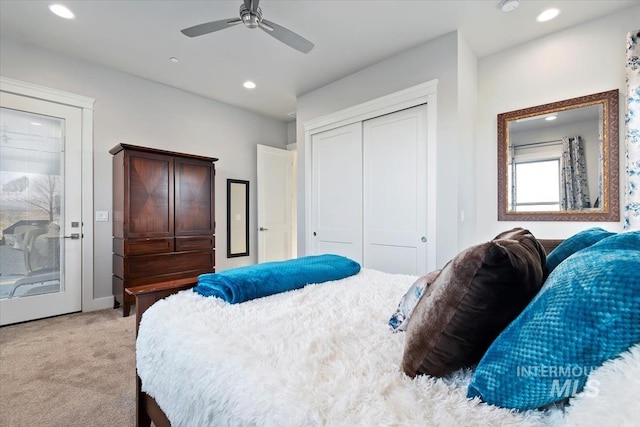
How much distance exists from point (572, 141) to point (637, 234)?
2.61 m

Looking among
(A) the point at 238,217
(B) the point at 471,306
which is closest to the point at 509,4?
(B) the point at 471,306

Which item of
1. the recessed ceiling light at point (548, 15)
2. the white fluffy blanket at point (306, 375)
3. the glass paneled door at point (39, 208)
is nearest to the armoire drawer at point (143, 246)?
the glass paneled door at point (39, 208)

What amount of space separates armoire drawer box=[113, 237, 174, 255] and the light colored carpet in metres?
0.73

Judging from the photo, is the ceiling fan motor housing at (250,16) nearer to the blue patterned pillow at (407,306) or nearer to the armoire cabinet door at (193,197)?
the armoire cabinet door at (193,197)

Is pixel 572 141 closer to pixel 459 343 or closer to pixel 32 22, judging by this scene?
pixel 459 343

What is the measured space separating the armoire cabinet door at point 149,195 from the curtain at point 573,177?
13.6 ft

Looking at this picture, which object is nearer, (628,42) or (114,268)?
(628,42)

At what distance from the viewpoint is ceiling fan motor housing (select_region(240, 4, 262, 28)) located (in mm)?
2123

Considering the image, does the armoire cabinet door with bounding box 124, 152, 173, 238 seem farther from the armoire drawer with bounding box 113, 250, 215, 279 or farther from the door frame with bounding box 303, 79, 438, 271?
the door frame with bounding box 303, 79, 438, 271

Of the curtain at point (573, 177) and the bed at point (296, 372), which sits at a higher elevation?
the curtain at point (573, 177)

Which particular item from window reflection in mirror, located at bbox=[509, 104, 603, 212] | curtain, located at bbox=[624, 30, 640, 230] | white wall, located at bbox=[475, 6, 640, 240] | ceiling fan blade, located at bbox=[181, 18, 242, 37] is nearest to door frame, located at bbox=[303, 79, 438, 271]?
white wall, located at bbox=[475, 6, 640, 240]

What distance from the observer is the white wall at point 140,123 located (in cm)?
316

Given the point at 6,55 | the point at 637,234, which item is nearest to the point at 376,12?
the point at 637,234

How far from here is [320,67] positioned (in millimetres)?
3451
